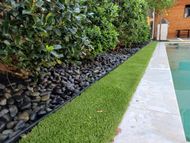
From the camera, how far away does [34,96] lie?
10.8 feet

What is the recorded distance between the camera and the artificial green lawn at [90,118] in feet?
7.74

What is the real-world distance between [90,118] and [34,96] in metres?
0.92

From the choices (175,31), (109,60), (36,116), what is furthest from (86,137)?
(175,31)

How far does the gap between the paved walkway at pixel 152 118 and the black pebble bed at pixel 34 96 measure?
92 cm

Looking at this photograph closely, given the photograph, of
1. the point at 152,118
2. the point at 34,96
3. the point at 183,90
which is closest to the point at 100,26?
the point at 183,90

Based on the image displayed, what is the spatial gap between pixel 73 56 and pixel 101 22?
220 centimetres

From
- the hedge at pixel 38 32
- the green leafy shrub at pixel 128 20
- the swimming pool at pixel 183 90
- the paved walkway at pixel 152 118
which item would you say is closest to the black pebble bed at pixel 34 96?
the hedge at pixel 38 32

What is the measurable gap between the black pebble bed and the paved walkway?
92 centimetres

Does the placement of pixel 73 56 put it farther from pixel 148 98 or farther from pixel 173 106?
pixel 173 106

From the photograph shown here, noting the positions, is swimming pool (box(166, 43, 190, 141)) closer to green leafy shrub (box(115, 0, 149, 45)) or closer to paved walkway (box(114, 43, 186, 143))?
paved walkway (box(114, 43, 186, 143))

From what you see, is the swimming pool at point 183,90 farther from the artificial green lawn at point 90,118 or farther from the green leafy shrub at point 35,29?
the green leafy shrub at point 35,29

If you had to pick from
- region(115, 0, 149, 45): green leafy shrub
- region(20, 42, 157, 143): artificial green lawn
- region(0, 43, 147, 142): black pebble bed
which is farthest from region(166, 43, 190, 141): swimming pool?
region(115, 0, 149, 45): green leafy shrub

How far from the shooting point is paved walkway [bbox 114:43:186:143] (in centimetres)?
242

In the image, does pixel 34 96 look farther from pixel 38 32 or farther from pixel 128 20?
pixel 128 20
